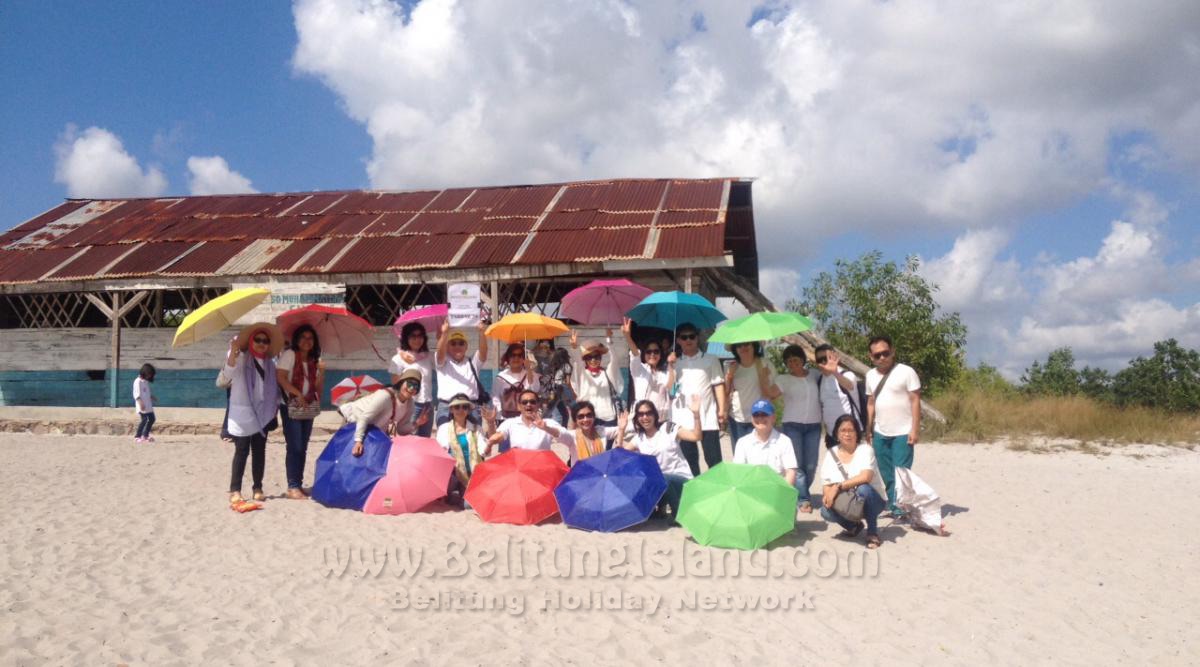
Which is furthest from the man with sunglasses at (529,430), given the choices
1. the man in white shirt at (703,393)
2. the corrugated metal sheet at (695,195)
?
the corrugated metal sheet at (695,195)

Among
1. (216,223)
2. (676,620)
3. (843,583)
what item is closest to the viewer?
(676,620)

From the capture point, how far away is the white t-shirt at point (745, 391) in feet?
19.9

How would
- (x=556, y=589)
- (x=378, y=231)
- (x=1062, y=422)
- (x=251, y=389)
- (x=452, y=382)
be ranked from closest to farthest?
(x=556, y=589)
(x=251, y=389)
(x=452, y=382)
(x=1062, y=422)
(x=378, y=231)

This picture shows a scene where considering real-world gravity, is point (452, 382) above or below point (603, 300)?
below

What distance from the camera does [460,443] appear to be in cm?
630

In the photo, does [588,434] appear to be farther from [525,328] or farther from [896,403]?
[896,403]

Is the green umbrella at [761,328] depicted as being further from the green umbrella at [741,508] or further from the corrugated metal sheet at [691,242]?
the corrugated metal sheet at [691,242]

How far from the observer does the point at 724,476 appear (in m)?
5.29

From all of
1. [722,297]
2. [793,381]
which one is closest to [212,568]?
[793,381]

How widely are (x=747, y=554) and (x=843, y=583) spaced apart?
0.67 metres

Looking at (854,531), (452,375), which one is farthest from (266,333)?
(854,531)

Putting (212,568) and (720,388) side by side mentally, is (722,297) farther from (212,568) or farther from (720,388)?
(212,568)

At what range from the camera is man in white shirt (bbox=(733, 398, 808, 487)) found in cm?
561

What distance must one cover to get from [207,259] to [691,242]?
810 cm
